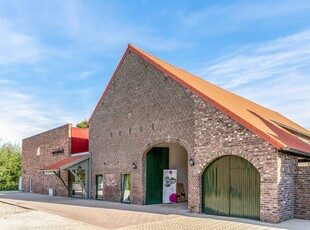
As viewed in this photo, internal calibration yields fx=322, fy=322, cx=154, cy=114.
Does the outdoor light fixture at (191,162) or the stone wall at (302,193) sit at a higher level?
the outdoor light fixture at (191,162)

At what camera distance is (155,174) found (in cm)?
1795

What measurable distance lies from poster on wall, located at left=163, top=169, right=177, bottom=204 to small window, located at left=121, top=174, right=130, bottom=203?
2047 mm

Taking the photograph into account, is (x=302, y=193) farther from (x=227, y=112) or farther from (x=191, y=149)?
(x=191, y=149)

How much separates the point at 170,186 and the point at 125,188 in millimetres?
2593

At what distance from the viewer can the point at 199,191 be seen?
14000mm

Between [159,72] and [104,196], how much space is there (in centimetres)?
861

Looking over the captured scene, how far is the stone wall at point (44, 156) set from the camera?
2566cm

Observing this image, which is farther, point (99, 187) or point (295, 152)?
point (99, 187)

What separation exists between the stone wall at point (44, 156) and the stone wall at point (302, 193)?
Answer: 17.3 metres

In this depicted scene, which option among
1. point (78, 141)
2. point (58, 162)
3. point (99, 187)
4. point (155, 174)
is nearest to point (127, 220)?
point (155, 174)

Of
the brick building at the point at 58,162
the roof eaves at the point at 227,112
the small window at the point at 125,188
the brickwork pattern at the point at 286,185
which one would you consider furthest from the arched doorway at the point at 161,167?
the brickwork pattern at the point at 286,185

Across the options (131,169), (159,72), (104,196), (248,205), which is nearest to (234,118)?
(248,205)

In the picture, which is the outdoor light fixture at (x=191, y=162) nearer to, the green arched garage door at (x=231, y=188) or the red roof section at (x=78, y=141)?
the green arched garage door at (x=231, y=188)

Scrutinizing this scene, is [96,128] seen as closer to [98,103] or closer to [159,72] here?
[98,103]
